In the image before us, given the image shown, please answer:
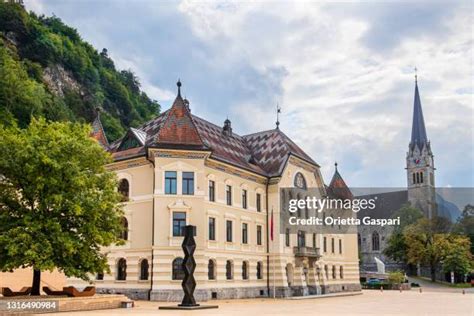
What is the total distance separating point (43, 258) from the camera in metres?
24.6

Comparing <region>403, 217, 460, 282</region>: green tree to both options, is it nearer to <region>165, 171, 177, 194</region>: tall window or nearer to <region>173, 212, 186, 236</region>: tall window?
<region>173, 212, 186, 236</region>: tall window

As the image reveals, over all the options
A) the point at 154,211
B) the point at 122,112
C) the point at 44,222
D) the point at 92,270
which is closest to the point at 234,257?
the point at 154,211

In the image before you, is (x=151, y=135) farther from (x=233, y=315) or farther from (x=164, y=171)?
(x=233, y=315)

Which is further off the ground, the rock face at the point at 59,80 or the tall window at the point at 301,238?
the rock face at the point at 59,80

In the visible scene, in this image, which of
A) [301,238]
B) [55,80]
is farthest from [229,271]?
[55,80]

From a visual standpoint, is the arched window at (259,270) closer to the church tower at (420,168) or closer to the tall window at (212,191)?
the tall window at (212,191)

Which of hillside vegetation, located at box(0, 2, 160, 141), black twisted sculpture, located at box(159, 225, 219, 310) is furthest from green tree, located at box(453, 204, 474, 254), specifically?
black twisted sculpture, located at box(159, 225, 219, 310)

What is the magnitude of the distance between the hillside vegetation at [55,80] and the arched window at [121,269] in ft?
99.1

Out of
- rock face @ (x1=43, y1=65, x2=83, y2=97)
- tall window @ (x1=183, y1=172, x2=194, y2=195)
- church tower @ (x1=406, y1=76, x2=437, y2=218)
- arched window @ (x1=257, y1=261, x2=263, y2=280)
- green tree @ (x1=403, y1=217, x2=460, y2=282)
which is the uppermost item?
rock face @ (x1=43, y1=65, x2=83, y2=97)

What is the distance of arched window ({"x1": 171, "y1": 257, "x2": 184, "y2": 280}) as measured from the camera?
36.4m

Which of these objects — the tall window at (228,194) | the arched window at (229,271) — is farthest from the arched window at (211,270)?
the tall window at (228,194)

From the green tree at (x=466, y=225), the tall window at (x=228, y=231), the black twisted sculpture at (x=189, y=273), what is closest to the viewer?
the black twisted sculpture at (x=189, y=273)

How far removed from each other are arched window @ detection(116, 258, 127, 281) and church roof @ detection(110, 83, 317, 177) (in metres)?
7.15

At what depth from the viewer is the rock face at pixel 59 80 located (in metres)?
85.3
